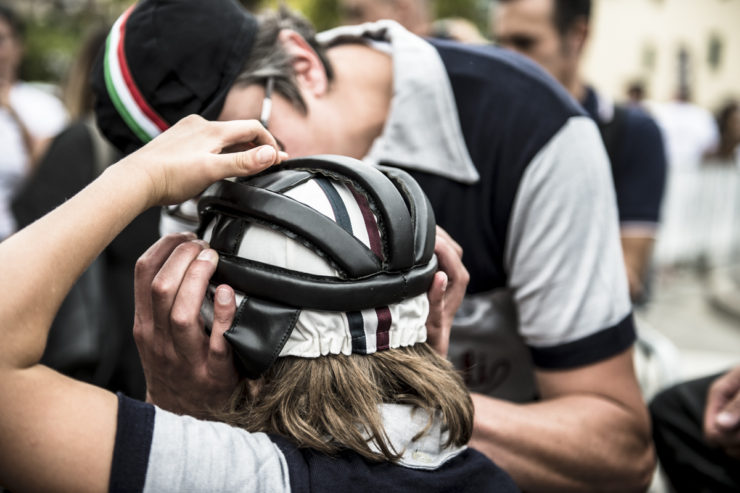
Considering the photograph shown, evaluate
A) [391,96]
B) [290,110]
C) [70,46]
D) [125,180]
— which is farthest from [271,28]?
[70,46]

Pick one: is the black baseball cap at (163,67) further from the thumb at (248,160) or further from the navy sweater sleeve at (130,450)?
the navy sweater sleeve at (130,450)

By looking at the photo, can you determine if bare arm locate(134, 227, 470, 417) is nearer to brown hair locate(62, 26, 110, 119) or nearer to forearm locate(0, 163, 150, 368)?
forearm locate(0, 163, 150, 368)

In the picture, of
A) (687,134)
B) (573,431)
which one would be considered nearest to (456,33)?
(573,431)

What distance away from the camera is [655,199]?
13.2 feet

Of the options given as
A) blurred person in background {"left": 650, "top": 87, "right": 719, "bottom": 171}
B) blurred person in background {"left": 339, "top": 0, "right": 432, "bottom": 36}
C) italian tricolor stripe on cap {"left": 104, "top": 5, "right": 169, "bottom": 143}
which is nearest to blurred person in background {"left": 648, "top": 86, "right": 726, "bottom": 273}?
blurred person in background {"left": 650, "top": 87, "right": 719, "bottom": 171}

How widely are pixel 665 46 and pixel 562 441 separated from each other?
31156 millimetres

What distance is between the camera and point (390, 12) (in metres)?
4.77

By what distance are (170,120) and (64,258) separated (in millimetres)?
675

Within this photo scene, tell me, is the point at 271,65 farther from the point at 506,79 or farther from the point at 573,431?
the point at 573,431

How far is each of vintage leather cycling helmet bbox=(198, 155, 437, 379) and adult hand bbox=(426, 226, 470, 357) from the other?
116mm

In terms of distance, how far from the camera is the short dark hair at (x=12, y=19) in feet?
18.8

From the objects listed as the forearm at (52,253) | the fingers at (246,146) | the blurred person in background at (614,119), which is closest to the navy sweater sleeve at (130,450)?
the forearm at (52,253)

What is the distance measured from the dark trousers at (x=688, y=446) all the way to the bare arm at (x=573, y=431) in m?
0.45

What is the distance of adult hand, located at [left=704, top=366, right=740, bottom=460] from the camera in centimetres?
225
